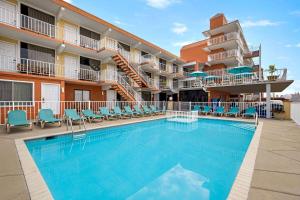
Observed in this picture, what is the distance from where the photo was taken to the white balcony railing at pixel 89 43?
45.5ft

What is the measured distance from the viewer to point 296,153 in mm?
4676

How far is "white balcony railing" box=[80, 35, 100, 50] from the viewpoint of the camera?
13867 mm

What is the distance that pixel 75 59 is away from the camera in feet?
45.3

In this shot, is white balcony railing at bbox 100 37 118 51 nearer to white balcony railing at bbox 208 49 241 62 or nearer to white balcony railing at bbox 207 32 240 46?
white balcony railing at bbox 208 49 241 62

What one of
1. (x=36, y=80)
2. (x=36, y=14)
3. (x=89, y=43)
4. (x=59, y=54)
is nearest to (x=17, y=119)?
(x=36, y=80)

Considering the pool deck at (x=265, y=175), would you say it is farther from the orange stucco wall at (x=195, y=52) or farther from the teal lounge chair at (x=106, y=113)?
the orange stucco wall at (x=195, y=52)

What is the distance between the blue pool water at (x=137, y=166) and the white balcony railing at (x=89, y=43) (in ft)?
30.8

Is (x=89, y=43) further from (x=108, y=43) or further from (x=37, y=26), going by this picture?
(x=37, y=26)

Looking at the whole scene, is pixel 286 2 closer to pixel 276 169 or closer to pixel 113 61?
pixel 276 169

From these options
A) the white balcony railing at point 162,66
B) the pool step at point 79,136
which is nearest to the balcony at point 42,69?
the pool step at point 79,136

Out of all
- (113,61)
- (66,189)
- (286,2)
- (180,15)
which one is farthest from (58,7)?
(286,2)

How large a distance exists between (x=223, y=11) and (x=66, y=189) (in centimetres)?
2897

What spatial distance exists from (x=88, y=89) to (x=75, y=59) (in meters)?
2.90

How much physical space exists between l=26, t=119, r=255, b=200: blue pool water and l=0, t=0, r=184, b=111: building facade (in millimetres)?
5733
